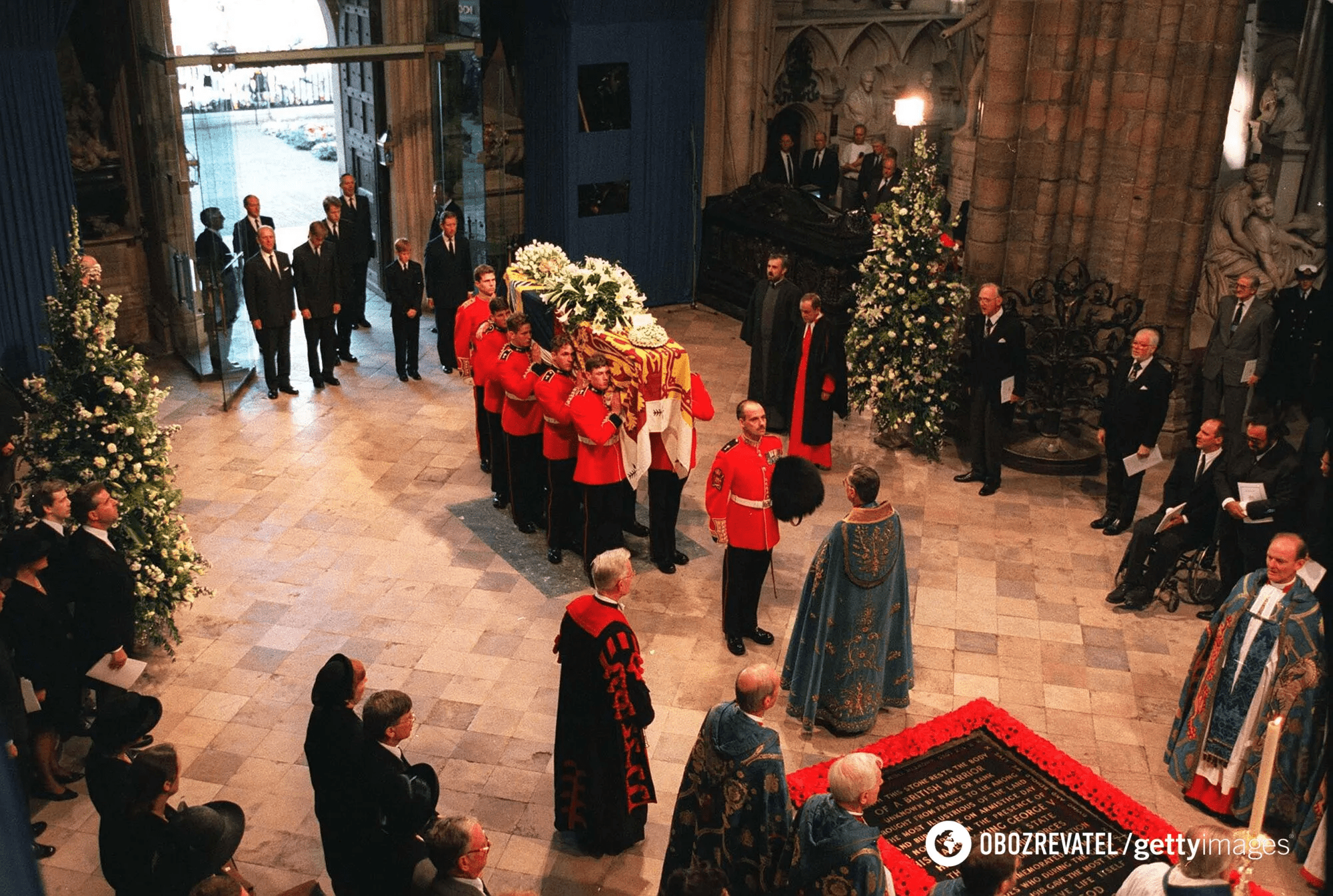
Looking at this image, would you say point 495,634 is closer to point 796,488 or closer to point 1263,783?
point 796,488

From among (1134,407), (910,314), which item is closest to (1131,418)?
(1134,407)

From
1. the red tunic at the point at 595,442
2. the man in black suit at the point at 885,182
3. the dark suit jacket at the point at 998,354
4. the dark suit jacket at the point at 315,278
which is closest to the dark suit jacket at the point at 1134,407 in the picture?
the dark suit jacket at the point at 998,354

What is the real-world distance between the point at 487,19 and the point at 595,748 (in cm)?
1041

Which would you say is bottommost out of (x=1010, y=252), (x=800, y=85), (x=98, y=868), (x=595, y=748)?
(x=98, y=868)

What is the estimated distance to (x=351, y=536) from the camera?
28.9 ft

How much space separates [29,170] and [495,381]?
4234 mm

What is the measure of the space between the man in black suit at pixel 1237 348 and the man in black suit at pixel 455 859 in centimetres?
742

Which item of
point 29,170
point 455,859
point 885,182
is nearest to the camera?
point 455,859

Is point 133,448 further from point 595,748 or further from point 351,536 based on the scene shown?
point 595,748

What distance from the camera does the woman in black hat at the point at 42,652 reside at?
19.1ft

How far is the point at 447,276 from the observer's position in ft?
38.5

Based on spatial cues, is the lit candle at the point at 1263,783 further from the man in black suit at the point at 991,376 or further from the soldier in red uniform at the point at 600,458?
the man in black suit at the point at 991,376

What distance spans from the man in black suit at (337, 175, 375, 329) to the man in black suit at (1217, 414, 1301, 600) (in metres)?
7.87

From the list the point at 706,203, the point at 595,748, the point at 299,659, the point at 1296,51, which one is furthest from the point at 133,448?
the point at 1296,51
